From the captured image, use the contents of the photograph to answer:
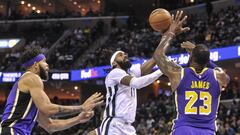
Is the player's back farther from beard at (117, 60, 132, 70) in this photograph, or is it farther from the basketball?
beard at (117, 60, 132, 70)

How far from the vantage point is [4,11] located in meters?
38.2

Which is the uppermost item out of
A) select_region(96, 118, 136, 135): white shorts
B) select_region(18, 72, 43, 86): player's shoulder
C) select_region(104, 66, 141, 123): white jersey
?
select_region(18, 72, 43, 86): player's shoulder

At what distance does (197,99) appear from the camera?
191 inches

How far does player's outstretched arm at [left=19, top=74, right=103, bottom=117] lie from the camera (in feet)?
15.1

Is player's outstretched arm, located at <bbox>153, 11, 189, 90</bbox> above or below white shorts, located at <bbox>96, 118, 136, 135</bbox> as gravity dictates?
above

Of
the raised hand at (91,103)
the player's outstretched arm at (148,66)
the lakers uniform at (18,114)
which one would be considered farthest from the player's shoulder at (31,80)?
the player's outstretched arm at (148,66)

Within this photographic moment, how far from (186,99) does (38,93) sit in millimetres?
1556

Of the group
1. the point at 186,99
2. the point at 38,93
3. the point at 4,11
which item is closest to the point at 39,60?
the point at 38,93

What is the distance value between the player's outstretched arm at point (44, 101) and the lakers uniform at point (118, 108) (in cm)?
158

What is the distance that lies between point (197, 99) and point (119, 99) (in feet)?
5.71

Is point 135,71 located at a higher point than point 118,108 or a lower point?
higher

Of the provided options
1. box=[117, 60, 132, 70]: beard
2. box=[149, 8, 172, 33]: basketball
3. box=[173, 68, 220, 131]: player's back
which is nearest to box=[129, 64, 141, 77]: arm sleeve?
box=[117, 60, 132, 70]: beard

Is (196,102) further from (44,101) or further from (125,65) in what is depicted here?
(125,65)

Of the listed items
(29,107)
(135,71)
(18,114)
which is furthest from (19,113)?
(135,71)
